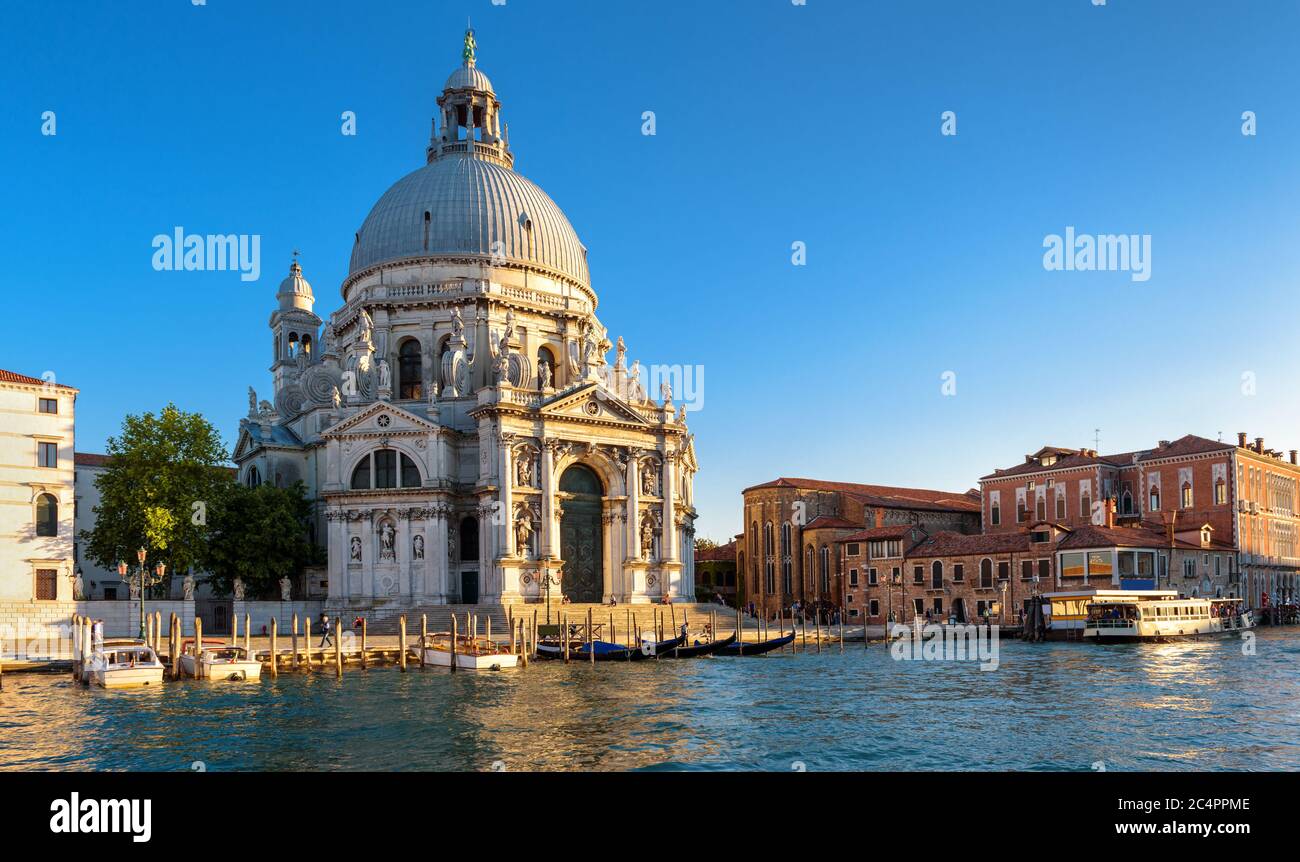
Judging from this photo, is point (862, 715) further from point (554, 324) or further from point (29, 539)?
point (554, 324)

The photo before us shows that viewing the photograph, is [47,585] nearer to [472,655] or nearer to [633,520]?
[472,655]

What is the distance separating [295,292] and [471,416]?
16157mm

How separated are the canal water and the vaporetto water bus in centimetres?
870

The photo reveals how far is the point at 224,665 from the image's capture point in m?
25.8

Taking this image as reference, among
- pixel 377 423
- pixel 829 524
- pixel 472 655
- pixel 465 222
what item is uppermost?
pixel 465 222

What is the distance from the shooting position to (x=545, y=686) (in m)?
24.2

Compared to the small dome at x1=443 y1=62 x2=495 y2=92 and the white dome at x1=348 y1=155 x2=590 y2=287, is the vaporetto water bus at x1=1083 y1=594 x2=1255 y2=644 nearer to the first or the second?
the white dome at x1=348 y1=155 x2=590 y2=287

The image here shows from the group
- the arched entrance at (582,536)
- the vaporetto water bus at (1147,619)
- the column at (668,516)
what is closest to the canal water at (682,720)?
the vaporetto water bus at (1147,619)

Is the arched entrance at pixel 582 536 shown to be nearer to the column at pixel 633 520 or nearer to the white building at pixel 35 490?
the column at pixel 633 520

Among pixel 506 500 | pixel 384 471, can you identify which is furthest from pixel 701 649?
pixel 384 471

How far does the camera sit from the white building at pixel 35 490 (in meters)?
32.8

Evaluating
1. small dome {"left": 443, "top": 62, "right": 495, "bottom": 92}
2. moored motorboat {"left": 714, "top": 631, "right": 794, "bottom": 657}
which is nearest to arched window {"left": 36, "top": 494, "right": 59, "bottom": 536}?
moored motorboat {"left": 714, "top": 631, "right": 794, "bottom": 657}
